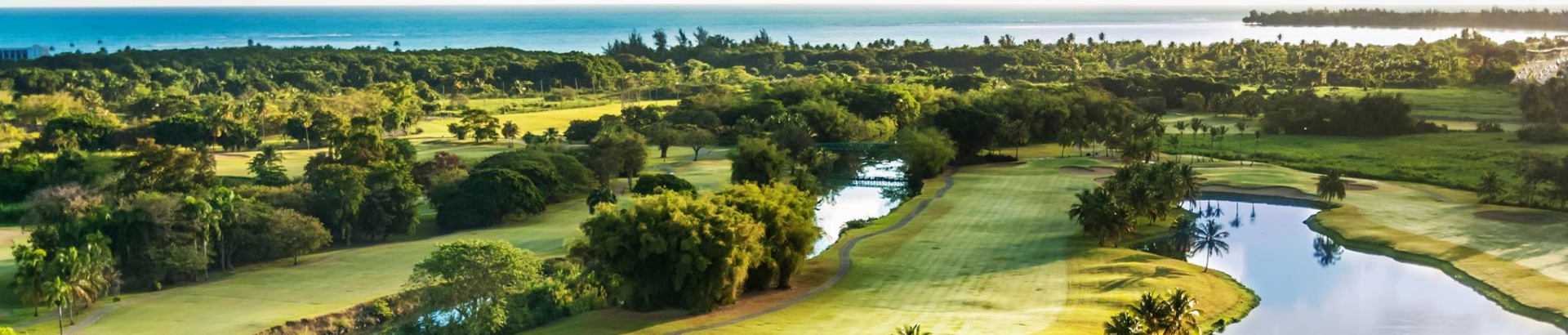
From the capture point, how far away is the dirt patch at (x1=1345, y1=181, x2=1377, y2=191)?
81125 mm

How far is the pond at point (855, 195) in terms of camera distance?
2980 inches

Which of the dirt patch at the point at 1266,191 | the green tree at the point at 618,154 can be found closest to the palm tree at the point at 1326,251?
the dirt patch at the point at 1266,191

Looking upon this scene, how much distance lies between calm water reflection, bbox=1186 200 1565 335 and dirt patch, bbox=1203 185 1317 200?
29.0 ft

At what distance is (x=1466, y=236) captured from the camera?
65.0m

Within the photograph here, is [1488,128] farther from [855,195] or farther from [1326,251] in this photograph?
[855,195]

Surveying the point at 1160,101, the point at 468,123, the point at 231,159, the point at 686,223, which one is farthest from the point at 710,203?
the point at 1160,101

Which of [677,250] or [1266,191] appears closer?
[677,250]

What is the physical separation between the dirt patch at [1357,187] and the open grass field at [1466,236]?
492mm

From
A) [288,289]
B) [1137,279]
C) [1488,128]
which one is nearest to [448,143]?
[288,289]

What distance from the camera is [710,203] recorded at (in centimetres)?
5166

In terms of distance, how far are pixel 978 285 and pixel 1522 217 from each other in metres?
34.1

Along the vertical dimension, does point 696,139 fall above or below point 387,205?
above

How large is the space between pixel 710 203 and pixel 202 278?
2509 cm

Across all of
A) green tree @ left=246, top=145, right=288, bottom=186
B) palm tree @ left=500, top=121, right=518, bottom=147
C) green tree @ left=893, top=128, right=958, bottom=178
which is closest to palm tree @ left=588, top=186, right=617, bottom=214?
green tree @ left=246, top=145, right=288, bottom=186
